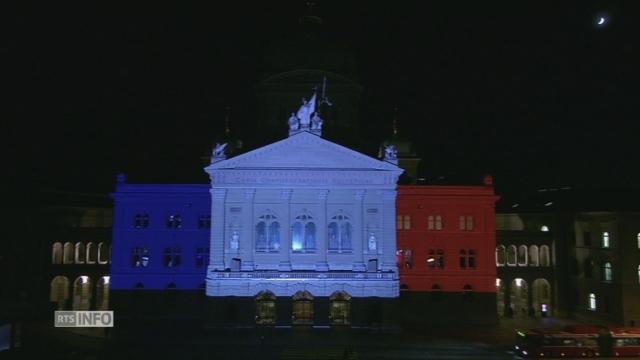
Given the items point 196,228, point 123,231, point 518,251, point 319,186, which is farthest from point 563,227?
point 123,231

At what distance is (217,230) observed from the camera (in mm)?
56375

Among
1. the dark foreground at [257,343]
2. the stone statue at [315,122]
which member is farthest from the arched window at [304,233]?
the stone statue at [315,122]

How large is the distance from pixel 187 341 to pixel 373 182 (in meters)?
21.1

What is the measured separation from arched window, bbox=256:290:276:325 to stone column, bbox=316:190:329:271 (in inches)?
208

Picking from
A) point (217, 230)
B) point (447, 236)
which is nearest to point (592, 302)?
point (447, 236)

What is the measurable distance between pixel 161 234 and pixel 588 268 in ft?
146

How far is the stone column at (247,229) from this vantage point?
56.2 m

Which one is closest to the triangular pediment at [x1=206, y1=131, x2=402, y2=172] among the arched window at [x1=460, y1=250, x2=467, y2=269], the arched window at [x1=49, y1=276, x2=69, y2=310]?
the arched window at [x1=460, y1=250, x2=467, y2=269]

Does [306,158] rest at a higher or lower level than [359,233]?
higher

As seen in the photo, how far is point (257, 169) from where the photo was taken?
56500 millimetres

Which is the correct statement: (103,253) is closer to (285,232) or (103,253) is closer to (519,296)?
(285,232)

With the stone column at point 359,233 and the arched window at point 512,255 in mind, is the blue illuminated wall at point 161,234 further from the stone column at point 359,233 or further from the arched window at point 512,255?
the arched window at point 512,255

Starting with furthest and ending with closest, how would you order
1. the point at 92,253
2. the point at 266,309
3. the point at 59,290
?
the point at 59,290, the point at 92,253, the point at 266,309

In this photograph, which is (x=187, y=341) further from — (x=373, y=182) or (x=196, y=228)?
(x=373, y=182)
